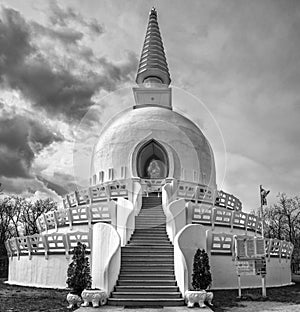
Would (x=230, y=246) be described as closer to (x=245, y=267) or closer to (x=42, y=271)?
(x=245, y=267)

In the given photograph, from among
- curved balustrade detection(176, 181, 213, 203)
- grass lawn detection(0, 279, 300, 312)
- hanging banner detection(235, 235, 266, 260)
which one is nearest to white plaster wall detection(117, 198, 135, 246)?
grass lawn detection(0, 279, 300, 312)

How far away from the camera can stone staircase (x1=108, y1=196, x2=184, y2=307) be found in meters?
11.3

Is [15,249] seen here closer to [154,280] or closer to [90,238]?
[90,238]

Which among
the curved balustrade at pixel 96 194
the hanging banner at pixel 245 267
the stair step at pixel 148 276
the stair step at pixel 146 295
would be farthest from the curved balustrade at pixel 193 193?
the stair step at pixel 146 295

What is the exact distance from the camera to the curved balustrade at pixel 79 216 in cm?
1737

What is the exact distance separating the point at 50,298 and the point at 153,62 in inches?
1071

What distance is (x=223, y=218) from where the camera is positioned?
1852cm

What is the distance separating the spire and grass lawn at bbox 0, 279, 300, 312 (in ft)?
78.7

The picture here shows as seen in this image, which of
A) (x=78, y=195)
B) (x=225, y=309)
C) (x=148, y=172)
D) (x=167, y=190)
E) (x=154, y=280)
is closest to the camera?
(x=225, y=309)

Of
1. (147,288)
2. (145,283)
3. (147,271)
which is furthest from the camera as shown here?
(147,271)

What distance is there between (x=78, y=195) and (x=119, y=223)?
6.73 meters

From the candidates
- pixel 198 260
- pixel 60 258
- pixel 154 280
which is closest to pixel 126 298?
pixel 154 280

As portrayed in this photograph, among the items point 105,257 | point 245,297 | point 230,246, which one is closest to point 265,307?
point 245,297

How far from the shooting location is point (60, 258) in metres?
15.9
